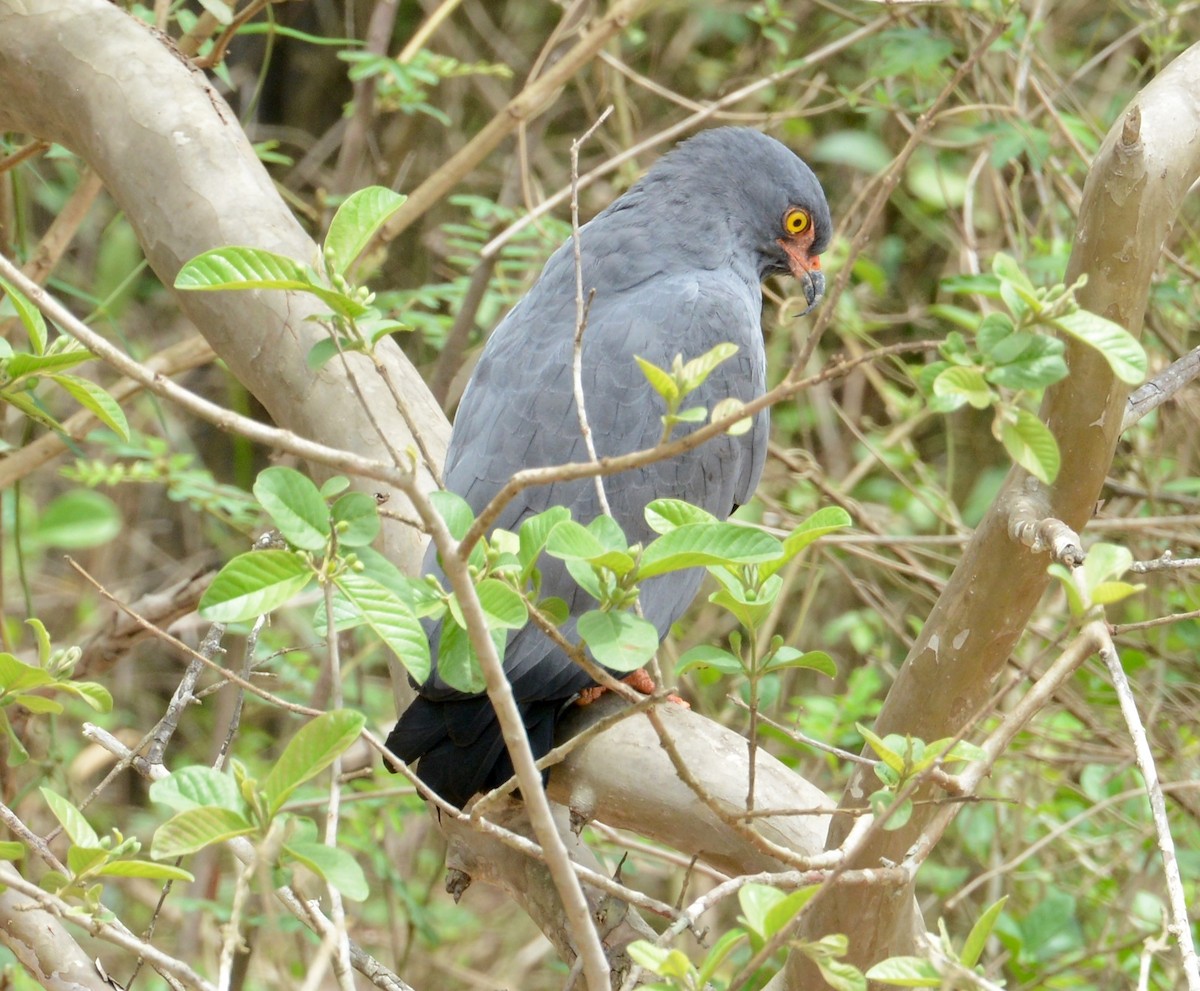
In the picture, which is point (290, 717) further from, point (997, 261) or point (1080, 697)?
point (997, 261)

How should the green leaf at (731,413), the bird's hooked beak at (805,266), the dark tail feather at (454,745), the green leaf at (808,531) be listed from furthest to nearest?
the bird's hooked beak at (805,266)
the dark tail feather at (454,745)
the green leaf at (808,531)
the green leaf at (731,413)

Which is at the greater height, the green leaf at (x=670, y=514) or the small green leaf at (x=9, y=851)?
the green leaf at (x=670, y=514)

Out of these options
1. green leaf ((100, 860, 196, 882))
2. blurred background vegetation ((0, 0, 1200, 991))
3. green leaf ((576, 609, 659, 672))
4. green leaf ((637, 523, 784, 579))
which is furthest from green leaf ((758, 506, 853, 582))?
blurred background vegetation ((0, 0, 1200, 991))

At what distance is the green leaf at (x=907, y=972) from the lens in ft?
3.37

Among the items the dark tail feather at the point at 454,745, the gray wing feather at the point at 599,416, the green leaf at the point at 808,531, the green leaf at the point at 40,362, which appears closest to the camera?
the green leaf at the point at 808,531

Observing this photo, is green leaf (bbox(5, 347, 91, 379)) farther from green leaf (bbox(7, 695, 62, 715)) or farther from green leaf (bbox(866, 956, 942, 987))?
green leaf (bbox(866, 956, 942, 987))

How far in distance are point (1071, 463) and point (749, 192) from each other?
145cm

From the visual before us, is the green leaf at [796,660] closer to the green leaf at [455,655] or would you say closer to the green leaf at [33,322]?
the green leaf at [455,655]

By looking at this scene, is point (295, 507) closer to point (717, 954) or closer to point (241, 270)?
point (241, 270)

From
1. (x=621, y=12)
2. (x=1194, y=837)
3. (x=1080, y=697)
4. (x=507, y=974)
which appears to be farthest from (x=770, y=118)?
(x=507, y=974)

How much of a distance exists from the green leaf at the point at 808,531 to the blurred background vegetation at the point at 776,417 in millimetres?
1095

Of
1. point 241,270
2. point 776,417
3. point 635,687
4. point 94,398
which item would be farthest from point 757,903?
point 776,417

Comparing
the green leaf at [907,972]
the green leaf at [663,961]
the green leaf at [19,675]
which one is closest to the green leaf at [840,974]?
the green leaf at [907,972]

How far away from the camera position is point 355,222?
1249mm
